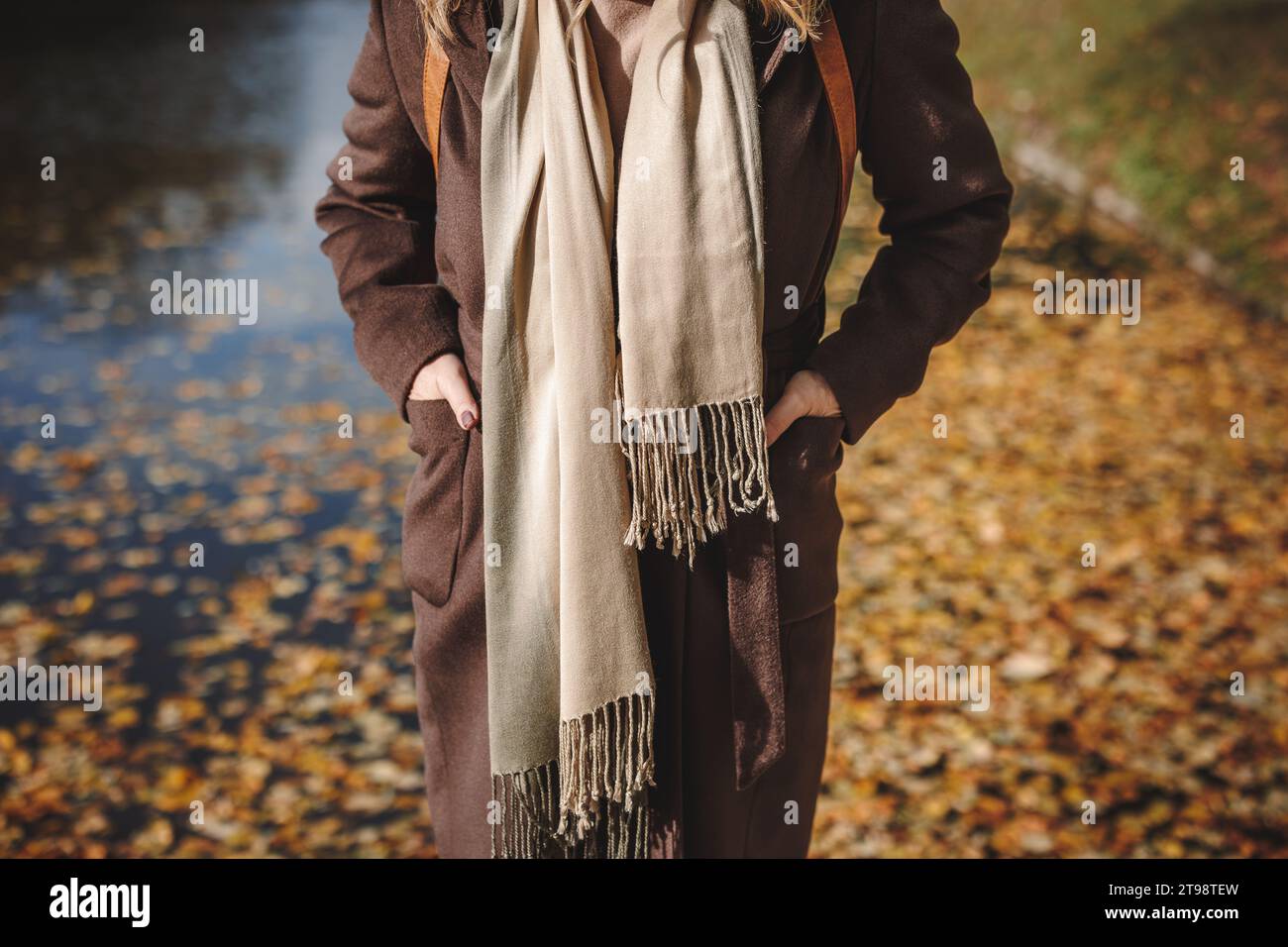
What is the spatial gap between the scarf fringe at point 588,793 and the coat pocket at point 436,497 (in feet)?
1.19

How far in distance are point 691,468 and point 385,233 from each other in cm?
75

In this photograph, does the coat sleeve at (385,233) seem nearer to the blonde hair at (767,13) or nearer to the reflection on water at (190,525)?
the blonde hair at (767,13)

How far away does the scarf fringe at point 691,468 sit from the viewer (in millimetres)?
1858

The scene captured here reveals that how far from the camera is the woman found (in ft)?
5.85

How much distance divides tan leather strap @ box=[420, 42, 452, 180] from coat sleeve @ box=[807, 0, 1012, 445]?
0.71 metres

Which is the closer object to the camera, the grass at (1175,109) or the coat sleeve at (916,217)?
the coat sleeve at (916,217)

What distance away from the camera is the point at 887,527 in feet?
18.2

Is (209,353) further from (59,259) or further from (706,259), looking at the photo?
(706,259)

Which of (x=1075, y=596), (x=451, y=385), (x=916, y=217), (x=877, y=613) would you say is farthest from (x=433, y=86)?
(x=1075, y=596)

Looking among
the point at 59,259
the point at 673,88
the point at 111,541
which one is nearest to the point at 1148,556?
the point at 673,88

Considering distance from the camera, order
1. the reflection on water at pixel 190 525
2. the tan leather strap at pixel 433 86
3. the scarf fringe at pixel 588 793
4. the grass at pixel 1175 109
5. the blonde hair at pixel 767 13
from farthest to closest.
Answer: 1. the grass at pixel 1175 109
2. the reflection on water at pixel 190 525
3. the scarf fringe at pixel 588 793
4. the tan leather strap at pixel 433 86
5. the blonde hair at pixel 767 13

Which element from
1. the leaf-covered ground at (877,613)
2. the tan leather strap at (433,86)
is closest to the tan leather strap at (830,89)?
the tan leather strap at (433,86)

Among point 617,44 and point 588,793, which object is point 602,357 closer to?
point 617,44

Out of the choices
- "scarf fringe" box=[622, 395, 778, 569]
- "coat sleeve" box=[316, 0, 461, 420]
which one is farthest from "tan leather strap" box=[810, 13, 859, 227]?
"coat sleeve" box=[316, 0, 461, 420]
